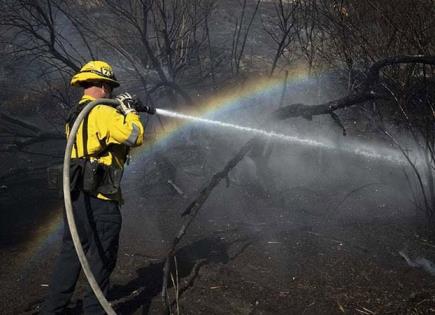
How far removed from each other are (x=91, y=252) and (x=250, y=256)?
218cm

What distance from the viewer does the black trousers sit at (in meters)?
3.59

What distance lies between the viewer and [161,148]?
908 cm

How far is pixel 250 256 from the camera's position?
5.16m

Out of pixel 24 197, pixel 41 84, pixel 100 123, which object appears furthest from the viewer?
pixel 41 84

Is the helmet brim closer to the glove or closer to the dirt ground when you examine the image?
the glove

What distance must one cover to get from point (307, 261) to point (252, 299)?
41.9 inches

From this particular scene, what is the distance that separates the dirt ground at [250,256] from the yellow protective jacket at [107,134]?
4.84 feet

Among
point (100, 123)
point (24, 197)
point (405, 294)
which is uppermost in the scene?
point (100, 123)

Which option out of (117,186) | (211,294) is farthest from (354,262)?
(117,186)

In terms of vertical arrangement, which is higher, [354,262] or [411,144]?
[411,144]

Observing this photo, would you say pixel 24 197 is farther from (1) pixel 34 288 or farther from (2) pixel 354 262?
(2) pixel 354 262

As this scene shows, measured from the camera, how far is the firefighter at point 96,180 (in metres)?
3.48

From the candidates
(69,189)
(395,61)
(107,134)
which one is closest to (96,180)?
(69,189)

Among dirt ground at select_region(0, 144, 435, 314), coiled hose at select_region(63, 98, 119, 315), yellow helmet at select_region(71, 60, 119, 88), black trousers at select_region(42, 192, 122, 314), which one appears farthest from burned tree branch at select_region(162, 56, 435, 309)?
yellow helmet at select_region(71, 60, 119, 88)
